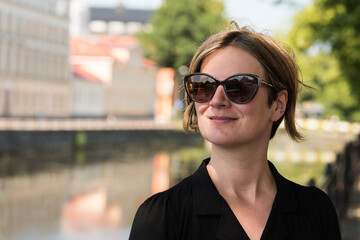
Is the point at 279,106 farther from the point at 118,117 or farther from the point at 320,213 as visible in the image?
the point at 118,117

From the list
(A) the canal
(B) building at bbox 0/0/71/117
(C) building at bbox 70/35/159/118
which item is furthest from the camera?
(C) building at bbox 70/35/159/118

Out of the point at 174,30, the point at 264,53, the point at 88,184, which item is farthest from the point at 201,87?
the point at 174,30

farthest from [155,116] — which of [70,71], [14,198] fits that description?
[14,198]

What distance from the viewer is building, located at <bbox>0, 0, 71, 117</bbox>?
5097 cm

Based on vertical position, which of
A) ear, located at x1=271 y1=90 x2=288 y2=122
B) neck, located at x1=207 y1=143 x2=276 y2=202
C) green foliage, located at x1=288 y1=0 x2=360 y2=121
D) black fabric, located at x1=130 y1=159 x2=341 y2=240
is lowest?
black fabric, located at x1=130 y1=159 x2=341 y2=240

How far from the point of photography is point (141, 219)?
1748mm

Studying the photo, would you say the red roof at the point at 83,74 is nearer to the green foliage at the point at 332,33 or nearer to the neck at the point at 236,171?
the green foliage at the point at 332,33

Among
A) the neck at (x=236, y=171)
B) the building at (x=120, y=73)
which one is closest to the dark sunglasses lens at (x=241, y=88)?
the neck at (x=236, y=171)

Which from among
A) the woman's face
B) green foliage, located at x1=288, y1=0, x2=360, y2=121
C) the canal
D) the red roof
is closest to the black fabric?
the woman's face

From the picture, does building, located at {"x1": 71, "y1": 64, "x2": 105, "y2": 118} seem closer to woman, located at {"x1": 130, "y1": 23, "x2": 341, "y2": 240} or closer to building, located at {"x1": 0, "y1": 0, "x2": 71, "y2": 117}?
building, located at {"x1": 0, "y1": 0, "x2": 71, "y2": 117}

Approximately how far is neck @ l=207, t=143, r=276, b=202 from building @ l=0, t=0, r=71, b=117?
4819cm

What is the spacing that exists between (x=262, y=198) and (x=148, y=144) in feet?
164

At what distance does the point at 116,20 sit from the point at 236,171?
129 metres

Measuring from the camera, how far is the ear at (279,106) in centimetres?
202
